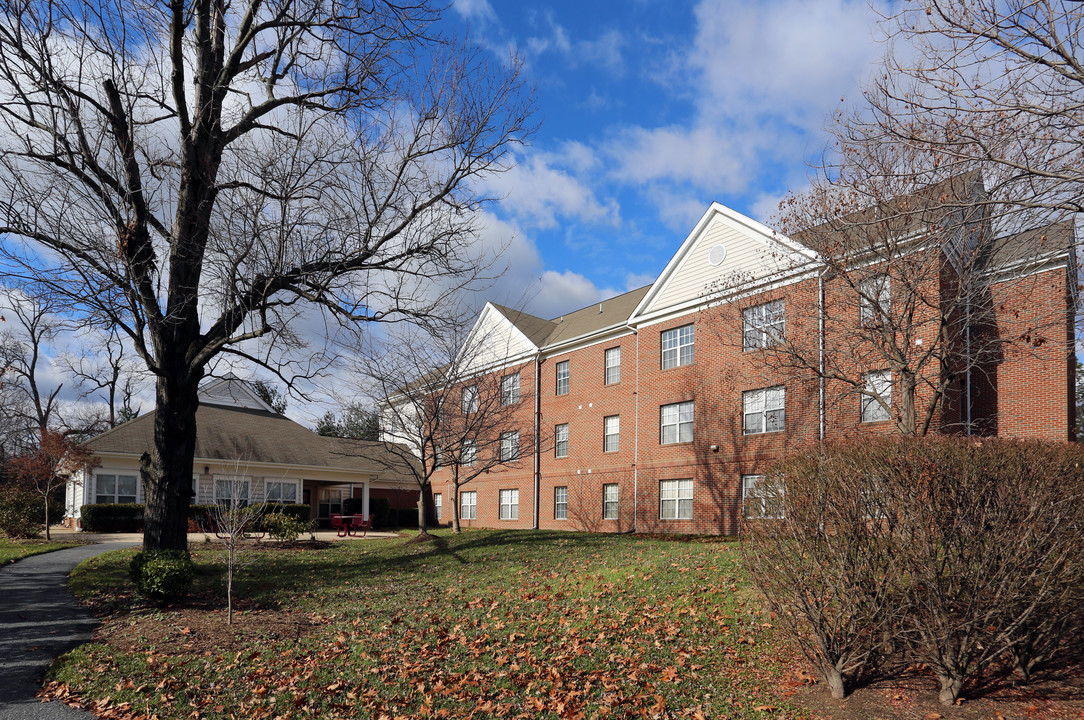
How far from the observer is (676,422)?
23.3 metres

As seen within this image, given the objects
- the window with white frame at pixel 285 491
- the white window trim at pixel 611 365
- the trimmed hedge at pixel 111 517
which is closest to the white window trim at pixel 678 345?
the white window trim at pixel 611 365

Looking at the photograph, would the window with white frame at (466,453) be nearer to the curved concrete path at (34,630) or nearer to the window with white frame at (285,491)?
Result: the curved concrete path at (34,630)

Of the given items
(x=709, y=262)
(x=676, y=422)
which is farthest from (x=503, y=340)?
(x=709, y=262)

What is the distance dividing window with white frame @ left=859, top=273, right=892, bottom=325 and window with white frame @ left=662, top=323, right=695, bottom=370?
356 inches

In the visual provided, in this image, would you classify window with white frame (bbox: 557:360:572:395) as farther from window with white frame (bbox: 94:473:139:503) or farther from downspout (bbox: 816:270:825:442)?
window with white frame (bbox: 94:473:139:503)

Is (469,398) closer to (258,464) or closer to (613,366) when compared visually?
(613,366)

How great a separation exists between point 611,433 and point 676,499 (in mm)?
4289

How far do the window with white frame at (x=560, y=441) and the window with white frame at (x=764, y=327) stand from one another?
38.9ft

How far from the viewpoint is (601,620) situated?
9.16m

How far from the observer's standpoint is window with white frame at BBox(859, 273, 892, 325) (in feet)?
41.7

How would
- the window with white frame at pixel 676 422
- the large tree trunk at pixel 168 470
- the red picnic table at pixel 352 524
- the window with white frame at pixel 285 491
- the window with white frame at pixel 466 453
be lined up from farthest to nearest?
the window with white frame at pixel 285 491, the red picnic table at pixel 352 524, the window with white frame at pixel 676 422, the window with white frame at pixel 466 453, the large tree trunk at pixel 168 470

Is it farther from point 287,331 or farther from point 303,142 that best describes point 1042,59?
point 287,331

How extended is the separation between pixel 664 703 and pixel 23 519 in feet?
78.0

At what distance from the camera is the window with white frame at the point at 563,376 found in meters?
28.6
